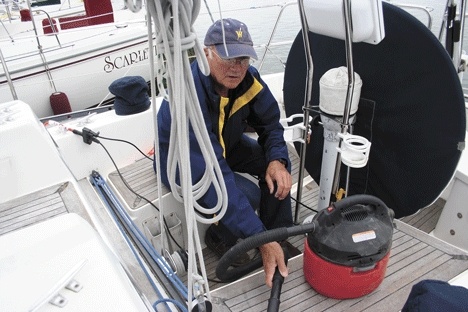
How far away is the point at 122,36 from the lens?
15.8ft

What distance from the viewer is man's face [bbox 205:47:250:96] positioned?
152 centimetres

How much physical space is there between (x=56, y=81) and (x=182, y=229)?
→ 326 cm

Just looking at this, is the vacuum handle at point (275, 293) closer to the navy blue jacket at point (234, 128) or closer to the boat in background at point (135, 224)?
the boat in background at point (135, 224)

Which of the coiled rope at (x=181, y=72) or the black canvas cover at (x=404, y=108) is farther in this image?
the black canvas cover at (x=404, y=108)

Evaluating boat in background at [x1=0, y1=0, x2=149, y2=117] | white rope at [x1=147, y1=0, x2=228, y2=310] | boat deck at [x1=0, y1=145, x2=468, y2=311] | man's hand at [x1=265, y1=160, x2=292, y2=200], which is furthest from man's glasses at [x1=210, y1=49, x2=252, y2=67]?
boat in background at [x1=0, y1=0, x2=149, y2=117]

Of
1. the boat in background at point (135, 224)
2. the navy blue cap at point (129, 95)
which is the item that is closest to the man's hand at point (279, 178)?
the boat in background at point (135, 224)

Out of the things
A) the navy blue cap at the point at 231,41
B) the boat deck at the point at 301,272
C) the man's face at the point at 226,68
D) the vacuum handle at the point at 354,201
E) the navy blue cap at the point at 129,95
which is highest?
the navy blue cap at the point at 231,41

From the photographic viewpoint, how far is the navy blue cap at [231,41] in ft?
4.83

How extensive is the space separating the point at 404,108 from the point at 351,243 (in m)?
0.63

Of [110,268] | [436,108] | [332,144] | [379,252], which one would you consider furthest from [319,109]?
[110,268]

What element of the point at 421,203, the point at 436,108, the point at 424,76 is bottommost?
the point at 421,203

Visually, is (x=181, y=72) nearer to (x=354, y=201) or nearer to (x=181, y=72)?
(x=181, y=72)

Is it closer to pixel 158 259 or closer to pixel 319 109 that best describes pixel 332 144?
pixel 319 109

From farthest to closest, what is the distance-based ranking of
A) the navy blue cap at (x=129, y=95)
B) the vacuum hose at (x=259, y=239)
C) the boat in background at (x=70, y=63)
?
1. the boat in background at (x=70, y=63)
2. the navy blue cap at (x=129, y=95)
3. the vacuum hose at (x=259, y=239)
